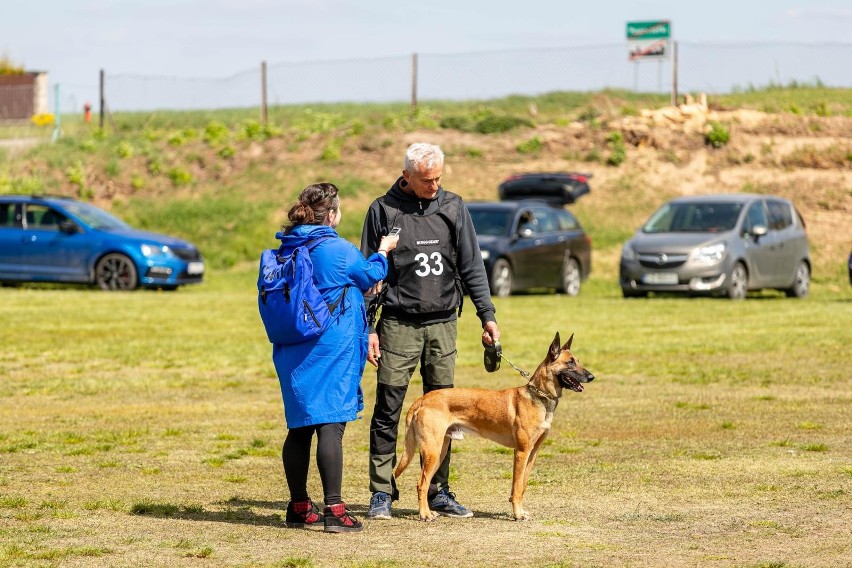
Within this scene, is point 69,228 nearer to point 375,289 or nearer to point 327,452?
point 375,289

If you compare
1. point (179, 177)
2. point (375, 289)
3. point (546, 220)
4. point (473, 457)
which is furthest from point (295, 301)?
point (179, 177)

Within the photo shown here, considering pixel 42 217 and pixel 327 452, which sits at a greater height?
pixel 42 217

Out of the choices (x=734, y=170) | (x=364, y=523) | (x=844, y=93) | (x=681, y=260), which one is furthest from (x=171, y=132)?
(x=364, y=523)

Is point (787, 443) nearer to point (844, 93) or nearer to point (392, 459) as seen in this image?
point (392, 459)

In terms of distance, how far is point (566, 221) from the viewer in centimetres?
2867

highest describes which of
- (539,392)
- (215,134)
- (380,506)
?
(215,134)

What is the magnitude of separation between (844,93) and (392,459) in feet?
122

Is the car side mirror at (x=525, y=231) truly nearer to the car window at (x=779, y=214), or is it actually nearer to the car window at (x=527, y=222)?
the car window at (x=527, y=222)

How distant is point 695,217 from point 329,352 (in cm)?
1933

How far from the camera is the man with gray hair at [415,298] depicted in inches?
307

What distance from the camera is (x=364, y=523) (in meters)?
7.68

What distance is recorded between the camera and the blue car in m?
26.1

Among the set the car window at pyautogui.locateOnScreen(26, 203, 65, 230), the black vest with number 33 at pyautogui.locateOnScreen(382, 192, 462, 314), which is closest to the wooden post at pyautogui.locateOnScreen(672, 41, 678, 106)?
the car window at pyautogui.locateOnScreen(26, 203, 65, 230)

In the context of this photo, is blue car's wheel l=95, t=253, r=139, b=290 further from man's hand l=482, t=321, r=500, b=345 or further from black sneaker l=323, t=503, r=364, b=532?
black sneaker l=323, t=503, r=364, b=532
